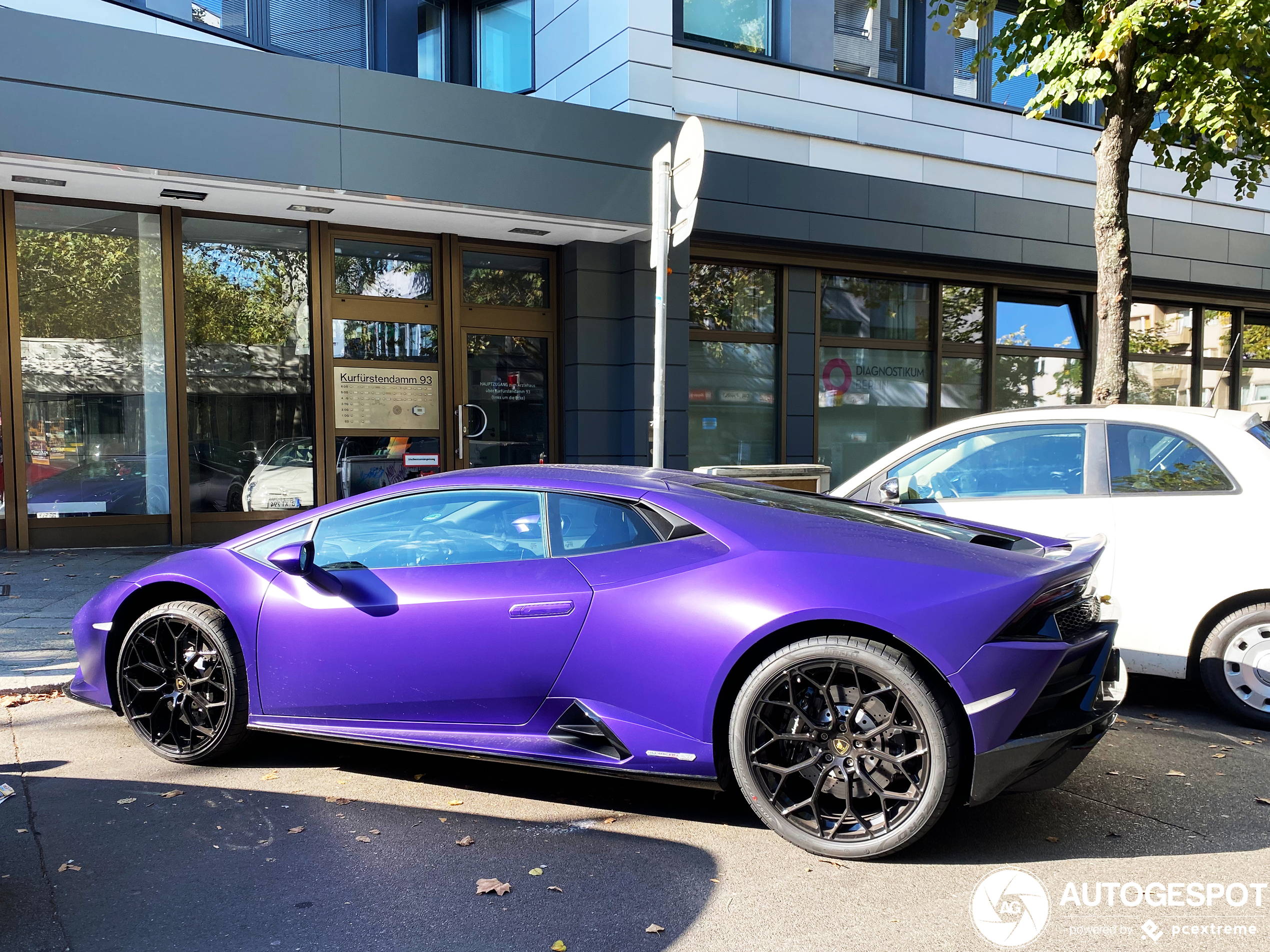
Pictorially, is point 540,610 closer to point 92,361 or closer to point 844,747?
point 844,747

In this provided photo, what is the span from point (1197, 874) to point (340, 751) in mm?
3302

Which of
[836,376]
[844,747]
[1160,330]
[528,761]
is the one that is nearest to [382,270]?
[836,376]

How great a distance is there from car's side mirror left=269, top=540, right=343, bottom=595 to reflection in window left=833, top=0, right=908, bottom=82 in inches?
394

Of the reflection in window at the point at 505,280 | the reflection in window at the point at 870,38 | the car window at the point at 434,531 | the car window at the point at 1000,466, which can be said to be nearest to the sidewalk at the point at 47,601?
the car window at the point at 434,531

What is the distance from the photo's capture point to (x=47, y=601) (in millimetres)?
6762

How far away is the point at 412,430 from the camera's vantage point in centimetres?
1012

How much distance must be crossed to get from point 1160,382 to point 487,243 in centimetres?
1150

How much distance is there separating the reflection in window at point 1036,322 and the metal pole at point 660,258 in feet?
29.7

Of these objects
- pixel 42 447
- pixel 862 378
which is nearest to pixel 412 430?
pixel 42 447

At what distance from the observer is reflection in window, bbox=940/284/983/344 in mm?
13016

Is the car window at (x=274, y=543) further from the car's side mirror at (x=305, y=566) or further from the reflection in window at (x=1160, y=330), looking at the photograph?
the reflection in window at (x=1160, y=330)

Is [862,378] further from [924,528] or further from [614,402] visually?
[924,528]

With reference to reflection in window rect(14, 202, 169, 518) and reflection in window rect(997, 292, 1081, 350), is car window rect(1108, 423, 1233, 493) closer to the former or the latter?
reflection in window rect(14, 202, 169, 518)

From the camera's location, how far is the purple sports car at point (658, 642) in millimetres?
2980
